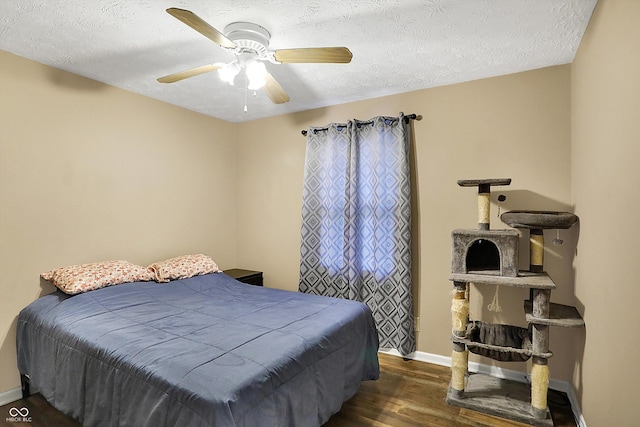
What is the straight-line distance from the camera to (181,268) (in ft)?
10.4

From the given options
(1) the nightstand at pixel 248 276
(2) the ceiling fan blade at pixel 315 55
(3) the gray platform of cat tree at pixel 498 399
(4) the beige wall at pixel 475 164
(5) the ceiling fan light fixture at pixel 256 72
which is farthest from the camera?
(1) the nightstand at pixel 248 276

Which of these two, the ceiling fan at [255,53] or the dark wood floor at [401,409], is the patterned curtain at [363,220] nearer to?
the dark wood floor at [401,409]

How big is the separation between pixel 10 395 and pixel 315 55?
10.5 feet

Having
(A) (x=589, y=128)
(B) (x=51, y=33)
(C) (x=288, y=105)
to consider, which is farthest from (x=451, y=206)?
(B) (x=51, y=33)

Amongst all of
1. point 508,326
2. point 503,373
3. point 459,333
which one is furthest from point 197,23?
point 503,373

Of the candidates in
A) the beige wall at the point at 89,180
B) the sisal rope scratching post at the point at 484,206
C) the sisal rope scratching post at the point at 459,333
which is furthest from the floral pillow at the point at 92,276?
the sisal rope scratching post at the point at 484,206

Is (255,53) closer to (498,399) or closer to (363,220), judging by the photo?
(363,220)

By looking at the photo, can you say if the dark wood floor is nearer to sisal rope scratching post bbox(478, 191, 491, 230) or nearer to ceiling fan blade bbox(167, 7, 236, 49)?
sisal rope scratching post bbox(478, 191, 491, 230)

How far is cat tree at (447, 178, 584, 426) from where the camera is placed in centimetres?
213

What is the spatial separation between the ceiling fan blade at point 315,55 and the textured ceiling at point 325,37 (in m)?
0.22

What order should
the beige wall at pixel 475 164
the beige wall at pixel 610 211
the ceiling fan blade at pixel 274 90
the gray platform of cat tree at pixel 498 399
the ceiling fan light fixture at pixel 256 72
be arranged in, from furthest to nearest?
1. the beige wall at pixel 475 164
2. the ceiling fan blade at pixel 274 90
3. the gray platform of cat tree at pixel 498 399
4. the ceiling fan light fixture at pixel 256 72
5. the beige wall at pixel 610 211

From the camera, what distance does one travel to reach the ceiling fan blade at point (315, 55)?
6.08ft

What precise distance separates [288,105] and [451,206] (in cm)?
197

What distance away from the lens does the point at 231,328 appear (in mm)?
1992
